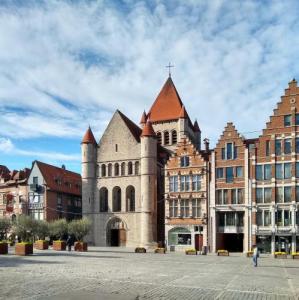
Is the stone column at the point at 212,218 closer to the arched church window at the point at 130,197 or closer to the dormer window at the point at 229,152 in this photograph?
the dormer window at the point at 229,152

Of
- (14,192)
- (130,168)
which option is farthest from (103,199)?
(14,192)

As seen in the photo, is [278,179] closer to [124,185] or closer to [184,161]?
[184,161]

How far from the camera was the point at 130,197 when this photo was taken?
72.1m

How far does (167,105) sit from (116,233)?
81.8ft

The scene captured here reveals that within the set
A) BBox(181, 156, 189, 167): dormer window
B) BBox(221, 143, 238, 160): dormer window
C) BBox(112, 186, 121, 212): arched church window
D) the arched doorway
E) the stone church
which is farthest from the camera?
BBox(112, 186, 121, 212): arched church window

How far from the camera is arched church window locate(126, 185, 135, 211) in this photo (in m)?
70.8

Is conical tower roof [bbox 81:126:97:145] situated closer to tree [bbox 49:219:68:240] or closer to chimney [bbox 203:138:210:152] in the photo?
tree [bbox 49:219:68:240]

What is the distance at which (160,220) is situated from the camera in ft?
230

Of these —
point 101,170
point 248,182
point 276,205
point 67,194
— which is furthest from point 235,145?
point 67,194

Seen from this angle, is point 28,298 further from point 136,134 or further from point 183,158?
point 136,134

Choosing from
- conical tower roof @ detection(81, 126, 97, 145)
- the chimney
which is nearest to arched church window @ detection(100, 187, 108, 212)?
conical tower roof @ detection(81, 126, 97, 145)

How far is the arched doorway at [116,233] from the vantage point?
7050 cm

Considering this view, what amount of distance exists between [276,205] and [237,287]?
37182mm

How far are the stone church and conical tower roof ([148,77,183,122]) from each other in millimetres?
5096
